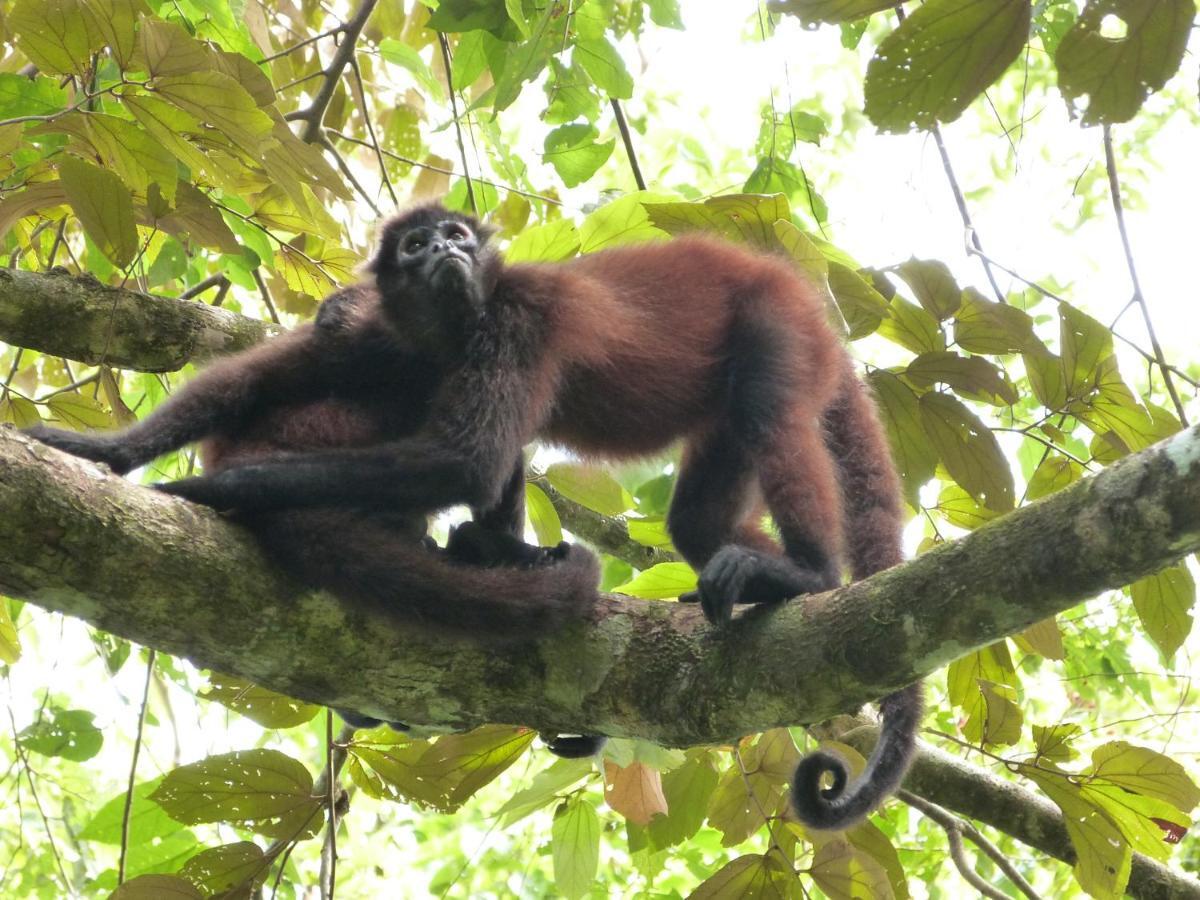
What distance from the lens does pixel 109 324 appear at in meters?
5.45

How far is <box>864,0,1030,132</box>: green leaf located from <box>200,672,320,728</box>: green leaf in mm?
3404

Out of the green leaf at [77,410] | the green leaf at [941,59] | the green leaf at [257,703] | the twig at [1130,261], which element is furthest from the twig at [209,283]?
the green leaf at [941,59]

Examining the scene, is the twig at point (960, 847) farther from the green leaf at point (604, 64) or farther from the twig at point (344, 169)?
the twig at point (344, 169)

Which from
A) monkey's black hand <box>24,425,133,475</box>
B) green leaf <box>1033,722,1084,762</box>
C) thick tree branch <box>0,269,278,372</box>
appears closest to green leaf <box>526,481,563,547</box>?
thick tree branch <box>0,269,278,372</box>

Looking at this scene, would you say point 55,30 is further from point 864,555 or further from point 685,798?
point 685,798

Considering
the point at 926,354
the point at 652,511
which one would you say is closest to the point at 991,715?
the point at 926,354

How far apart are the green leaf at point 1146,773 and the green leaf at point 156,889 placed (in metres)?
3.40

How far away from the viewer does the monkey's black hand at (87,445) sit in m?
4.02

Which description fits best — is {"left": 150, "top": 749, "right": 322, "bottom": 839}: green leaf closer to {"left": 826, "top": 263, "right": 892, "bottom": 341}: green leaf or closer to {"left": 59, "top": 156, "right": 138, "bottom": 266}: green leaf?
{"left": 59, "top": 156, "right": 138, "bottom": 266}: green leaf

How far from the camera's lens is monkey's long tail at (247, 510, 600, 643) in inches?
144

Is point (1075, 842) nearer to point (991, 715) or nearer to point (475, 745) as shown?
point (991, 715)

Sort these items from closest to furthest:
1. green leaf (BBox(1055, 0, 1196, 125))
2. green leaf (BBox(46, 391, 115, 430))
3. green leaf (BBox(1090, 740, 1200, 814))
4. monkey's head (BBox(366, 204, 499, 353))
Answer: green leaf (BBox(1055, 0, 1196, 125)) < green leaf (BBox(1090, 740, 1200, 814)) < green leaf (BBox(46, 391, 115, 430)) < monkey's head (BBox(366, 204, 499, 353))

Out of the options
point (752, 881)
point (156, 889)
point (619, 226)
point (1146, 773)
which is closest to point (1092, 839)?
point (1146, 773)

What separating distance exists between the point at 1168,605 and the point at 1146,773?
0.63m
